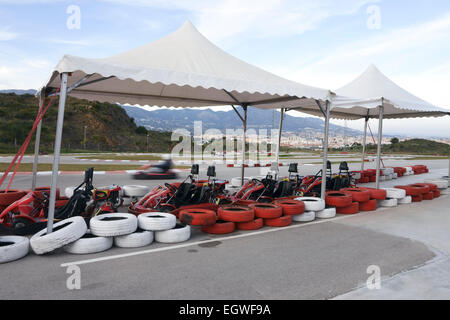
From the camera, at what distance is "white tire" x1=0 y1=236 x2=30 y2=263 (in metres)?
3.92

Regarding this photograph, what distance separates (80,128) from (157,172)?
4218 cm

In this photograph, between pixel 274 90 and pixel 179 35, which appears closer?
pixel 274 90

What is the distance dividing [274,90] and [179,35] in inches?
87.6

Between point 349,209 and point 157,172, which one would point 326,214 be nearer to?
point 349,209

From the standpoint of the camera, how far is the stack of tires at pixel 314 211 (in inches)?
250

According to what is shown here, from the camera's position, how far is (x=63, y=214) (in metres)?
5.34

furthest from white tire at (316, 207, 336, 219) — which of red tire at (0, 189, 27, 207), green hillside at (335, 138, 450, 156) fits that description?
green hillside at (335, 138, 450, 156)

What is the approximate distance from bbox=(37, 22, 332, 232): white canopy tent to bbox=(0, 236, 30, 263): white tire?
0.35 m

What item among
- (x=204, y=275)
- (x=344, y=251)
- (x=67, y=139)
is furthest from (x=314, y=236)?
(x=67, y=139)

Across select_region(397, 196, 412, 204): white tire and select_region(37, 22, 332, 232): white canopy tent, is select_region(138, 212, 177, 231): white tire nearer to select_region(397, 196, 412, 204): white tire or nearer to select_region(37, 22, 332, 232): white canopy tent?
select_region(37, 22, 332, 232): white canopy tent

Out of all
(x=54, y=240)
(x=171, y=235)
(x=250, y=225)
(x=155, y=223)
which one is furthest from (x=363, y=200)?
(x=54, y=240)

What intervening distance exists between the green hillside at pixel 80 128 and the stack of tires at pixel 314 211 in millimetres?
36150

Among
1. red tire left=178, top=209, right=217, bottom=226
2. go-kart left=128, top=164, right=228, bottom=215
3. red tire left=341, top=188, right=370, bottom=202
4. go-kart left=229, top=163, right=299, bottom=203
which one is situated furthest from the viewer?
red tire left=341, top=188, right=370, bottom=202
